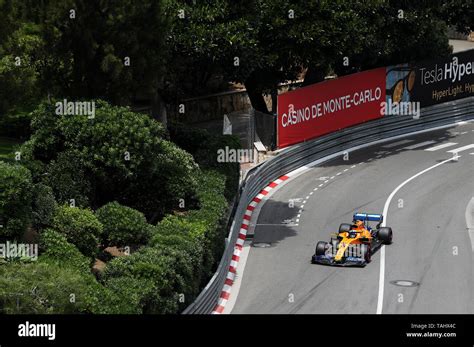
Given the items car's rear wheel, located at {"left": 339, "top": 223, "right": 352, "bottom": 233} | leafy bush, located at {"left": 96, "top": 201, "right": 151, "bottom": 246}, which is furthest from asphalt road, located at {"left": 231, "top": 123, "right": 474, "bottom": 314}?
leafy bush, located at {"left": 96, "top": 201, "right": 151, "bottom": 246}

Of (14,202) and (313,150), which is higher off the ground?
(313,150)

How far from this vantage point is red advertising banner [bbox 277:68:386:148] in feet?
154

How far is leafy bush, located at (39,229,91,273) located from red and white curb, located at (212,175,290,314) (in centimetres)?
511

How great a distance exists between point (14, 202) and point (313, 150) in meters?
23.7

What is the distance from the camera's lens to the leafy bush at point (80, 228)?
94.8ft

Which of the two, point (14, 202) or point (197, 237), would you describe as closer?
point (14, 202)

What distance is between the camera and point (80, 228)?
2905 centimetres

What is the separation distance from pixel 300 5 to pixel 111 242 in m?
18.6

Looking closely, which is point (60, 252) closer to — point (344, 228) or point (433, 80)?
point (344, 228)

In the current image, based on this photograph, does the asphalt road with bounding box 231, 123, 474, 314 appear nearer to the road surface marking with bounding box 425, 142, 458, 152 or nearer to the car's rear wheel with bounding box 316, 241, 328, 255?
the road surface marking with bounding box 425, 142, 458, 152

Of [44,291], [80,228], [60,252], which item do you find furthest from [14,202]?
[44,291]

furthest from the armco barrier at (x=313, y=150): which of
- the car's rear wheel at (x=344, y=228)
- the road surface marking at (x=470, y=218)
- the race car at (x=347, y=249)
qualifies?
the road surface marking at (x=470, y=218)

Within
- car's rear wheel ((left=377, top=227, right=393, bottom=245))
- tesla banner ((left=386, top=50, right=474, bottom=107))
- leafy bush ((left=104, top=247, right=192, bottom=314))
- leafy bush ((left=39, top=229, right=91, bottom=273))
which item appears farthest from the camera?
tesla banner ((left=386, top=50, right=474, bottom=107))
